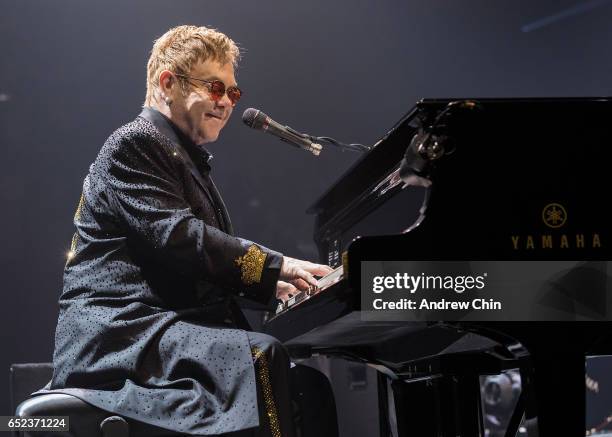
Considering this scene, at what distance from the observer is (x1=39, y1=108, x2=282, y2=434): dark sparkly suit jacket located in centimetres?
195

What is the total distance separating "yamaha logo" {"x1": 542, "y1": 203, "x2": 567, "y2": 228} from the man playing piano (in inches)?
27.4

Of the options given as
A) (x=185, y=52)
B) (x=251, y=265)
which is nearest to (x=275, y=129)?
(x=185, y=52)

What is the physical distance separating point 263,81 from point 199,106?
2.72 meters

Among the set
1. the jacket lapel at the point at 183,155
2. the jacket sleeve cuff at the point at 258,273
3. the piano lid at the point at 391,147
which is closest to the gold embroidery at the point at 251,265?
the jacket sleeve cuff at the point at 258,273

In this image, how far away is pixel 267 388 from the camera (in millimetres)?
1977

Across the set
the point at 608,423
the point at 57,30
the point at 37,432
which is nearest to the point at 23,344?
the point at 57,30

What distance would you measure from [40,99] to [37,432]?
317cm

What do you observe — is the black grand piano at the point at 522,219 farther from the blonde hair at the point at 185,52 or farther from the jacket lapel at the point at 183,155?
the blonde hair at the point at 185,52

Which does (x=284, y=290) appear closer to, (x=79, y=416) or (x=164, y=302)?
(x=164, y=302)

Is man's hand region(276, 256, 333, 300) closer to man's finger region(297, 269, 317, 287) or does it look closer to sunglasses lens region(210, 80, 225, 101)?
man's finger region(297, 269, 317, 287)

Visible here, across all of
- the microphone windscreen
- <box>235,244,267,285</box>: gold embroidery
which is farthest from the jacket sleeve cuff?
the microphone windscreen

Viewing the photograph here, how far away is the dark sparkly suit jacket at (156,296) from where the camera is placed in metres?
1.95

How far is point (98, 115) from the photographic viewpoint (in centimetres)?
479

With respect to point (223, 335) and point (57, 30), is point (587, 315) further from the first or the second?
point (57, 30)
